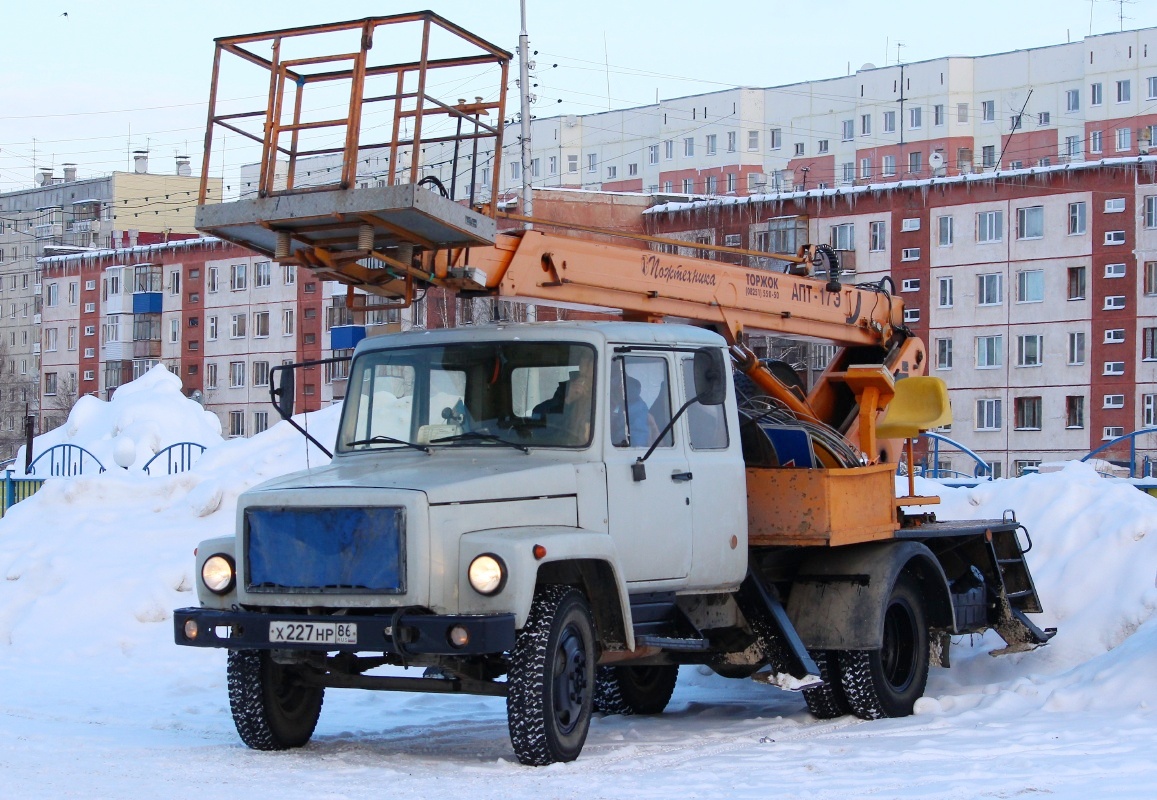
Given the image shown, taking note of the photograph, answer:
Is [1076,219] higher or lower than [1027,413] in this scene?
higher

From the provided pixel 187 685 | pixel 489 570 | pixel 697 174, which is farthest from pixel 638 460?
pixel 697 174

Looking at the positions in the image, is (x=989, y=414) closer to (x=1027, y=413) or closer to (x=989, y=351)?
(x=1027, y=413)

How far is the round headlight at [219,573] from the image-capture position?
8.51 m

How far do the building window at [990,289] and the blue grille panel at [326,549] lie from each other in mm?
50964

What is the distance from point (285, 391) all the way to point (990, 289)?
50.2 metres

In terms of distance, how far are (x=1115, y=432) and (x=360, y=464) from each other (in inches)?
1898

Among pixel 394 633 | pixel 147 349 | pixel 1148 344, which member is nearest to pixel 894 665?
pixel 394 633

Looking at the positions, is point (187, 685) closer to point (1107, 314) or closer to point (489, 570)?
point (489, 570)

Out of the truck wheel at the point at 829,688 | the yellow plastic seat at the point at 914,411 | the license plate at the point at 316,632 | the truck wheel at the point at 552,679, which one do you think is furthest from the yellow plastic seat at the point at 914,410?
the license plate at the point at 316,632

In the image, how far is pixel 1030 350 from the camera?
55531 mm

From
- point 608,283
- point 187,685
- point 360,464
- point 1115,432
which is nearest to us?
point 360,464

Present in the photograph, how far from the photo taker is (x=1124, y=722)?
→ 30.3ft

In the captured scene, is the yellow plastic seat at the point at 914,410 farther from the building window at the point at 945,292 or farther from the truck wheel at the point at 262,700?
the building window at the point at 945,292

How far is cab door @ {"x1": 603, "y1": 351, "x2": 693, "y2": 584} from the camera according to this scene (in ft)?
28.9
